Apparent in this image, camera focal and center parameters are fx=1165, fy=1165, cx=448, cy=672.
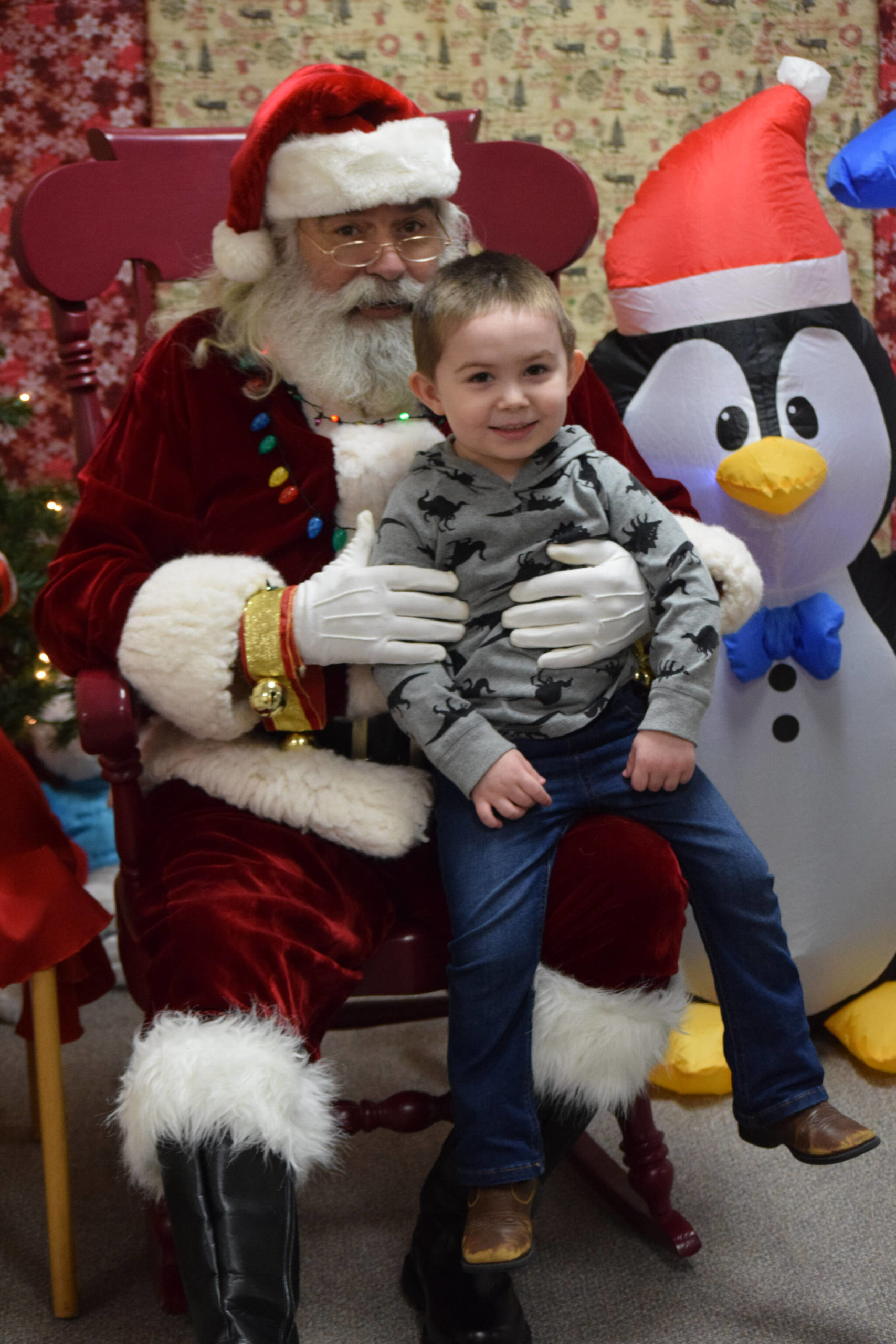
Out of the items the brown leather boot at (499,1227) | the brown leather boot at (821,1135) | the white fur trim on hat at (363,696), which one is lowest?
the brown leather boot at (499,1227)

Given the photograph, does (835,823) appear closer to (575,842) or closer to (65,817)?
(575,842)

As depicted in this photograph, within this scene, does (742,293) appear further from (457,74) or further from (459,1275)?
(459,1275)

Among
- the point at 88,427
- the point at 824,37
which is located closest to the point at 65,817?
the point at 88,427

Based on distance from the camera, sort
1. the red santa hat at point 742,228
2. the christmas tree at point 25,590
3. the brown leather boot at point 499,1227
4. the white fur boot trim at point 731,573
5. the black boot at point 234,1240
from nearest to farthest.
Result: the black boot at point 234,1240 → the brown leather boot at point 499,1227 → the white fur boot trim at point 731,573 → the red santa hat at point 742,228 → the christmas tree at point 25,590

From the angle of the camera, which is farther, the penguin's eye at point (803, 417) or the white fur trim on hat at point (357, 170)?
the penguin's eye at point (803, 417)

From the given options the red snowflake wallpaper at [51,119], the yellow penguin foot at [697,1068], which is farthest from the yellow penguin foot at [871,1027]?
the red snowflake wallpaper at [51,119]

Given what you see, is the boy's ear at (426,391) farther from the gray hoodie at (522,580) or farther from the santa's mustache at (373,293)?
the santa's mustache at (373,293)

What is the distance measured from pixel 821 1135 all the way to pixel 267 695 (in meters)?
0.79

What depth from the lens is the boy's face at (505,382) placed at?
129cm

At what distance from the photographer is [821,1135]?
1.24 meters

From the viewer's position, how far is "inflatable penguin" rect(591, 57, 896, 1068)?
1867 mm

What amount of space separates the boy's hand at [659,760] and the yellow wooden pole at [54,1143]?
0.68 m

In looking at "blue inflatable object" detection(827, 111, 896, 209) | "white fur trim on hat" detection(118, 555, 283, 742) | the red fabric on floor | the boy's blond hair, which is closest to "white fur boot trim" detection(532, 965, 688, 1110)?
"white fur trim on hat" detection(118, 555, 283, 742)

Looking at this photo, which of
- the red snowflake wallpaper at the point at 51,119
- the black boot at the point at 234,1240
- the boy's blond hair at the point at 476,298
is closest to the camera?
the black boot at the point at 234,1240
